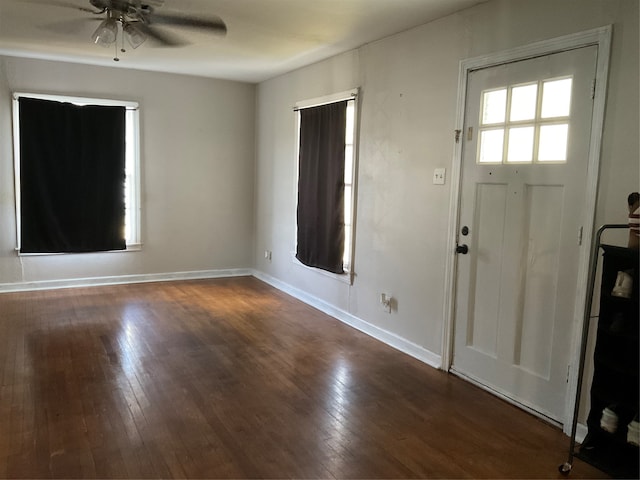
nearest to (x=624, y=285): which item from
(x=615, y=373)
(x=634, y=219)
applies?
(x=634, y=219)

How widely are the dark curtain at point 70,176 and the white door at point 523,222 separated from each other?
3970 mm

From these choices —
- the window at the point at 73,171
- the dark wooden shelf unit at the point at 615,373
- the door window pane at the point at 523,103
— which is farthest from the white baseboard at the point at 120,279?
the dark wooden shelf unit at the point at 615,373

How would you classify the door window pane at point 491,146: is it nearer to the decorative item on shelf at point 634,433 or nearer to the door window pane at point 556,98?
the door window pane at point 556,98

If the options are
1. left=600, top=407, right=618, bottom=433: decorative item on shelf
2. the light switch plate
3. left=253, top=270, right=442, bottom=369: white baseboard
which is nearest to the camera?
left=600, top=407, right=618, bottom=433: decorative item on shelf

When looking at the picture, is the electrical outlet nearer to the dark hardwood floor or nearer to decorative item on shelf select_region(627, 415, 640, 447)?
the dark hardwood floor

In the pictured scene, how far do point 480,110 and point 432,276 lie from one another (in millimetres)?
1163

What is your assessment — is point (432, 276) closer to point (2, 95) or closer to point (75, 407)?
point (75, 407)

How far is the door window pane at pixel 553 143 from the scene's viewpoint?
261 cm

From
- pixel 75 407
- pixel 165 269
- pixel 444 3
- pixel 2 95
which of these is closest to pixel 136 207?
pixel 165 269

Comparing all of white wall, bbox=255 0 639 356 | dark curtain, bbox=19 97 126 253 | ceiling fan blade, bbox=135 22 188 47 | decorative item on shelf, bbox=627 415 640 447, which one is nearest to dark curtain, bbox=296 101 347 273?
white wall, bbox=255 0 639 356

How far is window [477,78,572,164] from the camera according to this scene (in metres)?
2.63

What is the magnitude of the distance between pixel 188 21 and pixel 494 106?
1921 millimetres

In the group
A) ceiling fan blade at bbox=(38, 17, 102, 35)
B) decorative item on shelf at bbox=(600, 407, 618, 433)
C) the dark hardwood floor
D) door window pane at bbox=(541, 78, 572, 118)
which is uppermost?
ceiling fan blade at bbox=(38, 17, 102, 35)

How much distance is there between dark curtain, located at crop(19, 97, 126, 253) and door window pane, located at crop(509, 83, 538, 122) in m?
4.25
